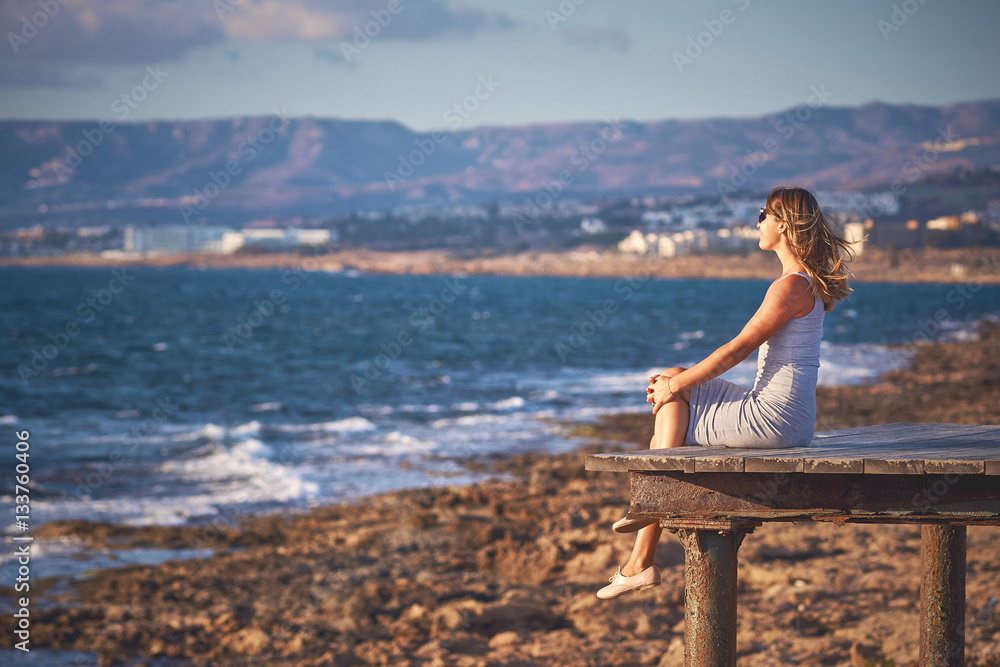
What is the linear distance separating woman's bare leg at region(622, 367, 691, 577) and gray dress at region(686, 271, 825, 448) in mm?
33

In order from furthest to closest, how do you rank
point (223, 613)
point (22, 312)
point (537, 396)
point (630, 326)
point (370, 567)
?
point (22, 312) → point (630, 326) → point (537, 396) → point (370, 567) → point (223, 613)

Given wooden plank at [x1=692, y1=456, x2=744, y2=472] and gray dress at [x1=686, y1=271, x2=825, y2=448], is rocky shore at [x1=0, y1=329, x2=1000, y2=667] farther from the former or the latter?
wooden plank at [x1=692, y1=456, x2=744, y2=472]

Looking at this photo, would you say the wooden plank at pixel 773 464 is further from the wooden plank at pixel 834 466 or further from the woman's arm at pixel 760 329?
the woman's arm at pixel 760 329

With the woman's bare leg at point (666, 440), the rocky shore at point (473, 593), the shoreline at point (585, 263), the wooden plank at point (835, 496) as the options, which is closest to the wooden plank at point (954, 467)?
the wooden plank at point (835, 496)

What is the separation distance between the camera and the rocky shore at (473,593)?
632 cm

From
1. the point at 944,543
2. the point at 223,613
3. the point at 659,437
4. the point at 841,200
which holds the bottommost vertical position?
the point at 223,613

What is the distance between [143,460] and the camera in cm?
1565

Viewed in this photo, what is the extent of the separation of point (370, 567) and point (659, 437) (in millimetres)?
5720

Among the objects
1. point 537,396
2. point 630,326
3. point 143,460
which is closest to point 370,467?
point 143,460

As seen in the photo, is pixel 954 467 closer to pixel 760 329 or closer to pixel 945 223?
pixel 760 329

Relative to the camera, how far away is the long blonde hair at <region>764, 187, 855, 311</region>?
13.3 feet

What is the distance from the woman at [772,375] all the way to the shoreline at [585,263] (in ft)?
304

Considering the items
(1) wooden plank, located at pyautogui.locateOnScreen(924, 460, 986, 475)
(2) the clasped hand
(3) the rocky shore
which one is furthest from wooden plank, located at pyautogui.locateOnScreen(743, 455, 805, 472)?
(3) the rocky shore

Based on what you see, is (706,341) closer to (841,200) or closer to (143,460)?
(143,460)
